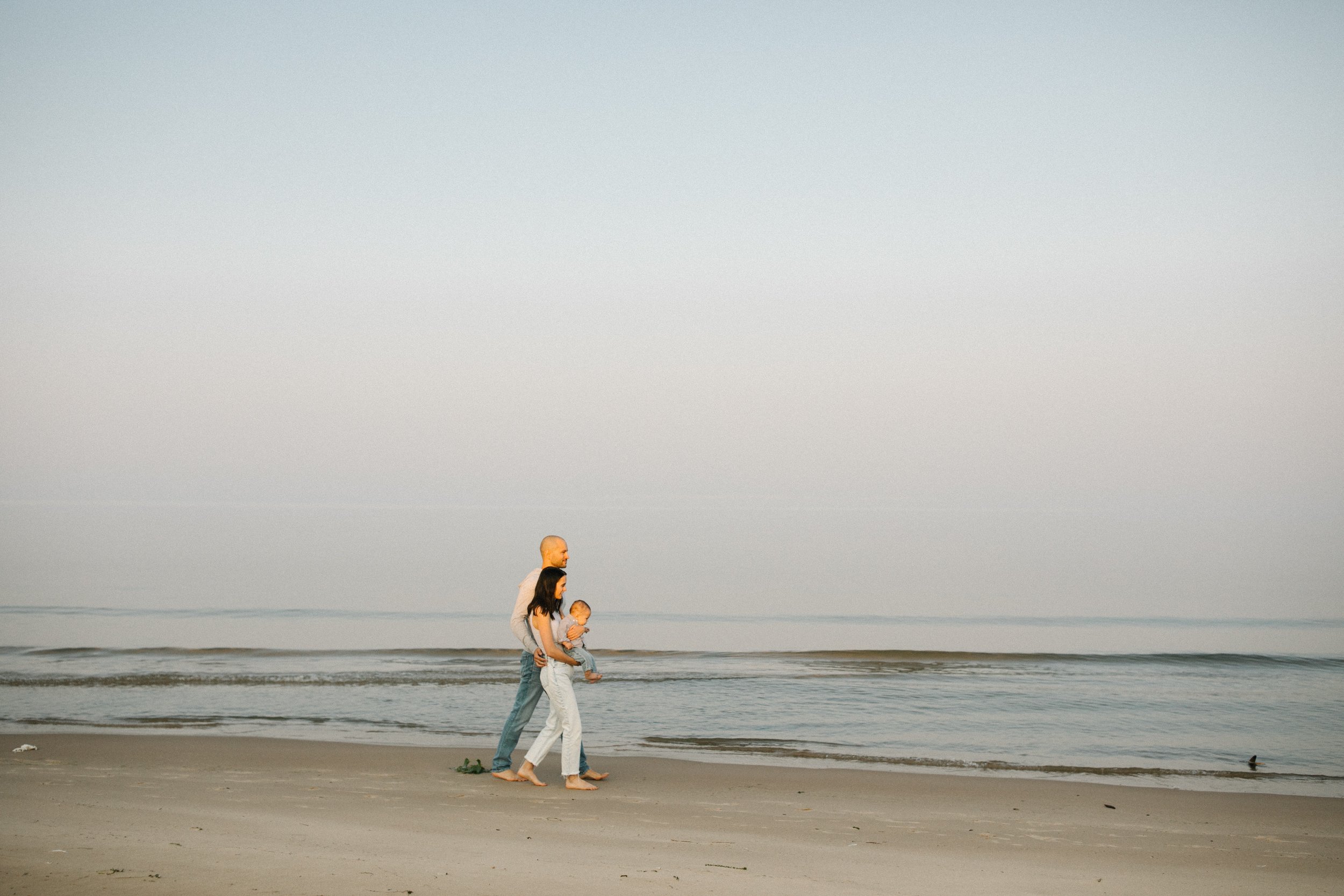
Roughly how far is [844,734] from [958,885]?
20.2 ft

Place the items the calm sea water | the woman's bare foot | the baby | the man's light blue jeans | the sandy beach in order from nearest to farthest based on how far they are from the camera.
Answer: the sandy beach < the baby < the woman's bare foot < the man's light blue jeans < the calm sea water

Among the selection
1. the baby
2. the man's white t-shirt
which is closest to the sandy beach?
the baby

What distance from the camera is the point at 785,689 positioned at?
569 inches

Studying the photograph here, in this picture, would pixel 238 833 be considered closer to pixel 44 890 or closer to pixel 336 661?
pixel 44 890

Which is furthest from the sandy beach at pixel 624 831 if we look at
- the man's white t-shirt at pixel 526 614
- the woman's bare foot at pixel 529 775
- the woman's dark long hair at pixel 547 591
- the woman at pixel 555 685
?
the woman's dark long hair at pixel 547 591

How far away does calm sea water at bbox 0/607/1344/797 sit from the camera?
10.6m

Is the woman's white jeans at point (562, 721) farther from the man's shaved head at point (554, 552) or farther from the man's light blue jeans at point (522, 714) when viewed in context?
the man's shaved head at point (554, 552)

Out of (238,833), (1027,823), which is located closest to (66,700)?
(238,833)

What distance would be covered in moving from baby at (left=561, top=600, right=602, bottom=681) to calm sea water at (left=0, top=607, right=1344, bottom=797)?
99.9 inches

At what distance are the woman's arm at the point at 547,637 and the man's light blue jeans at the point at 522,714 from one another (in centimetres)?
44

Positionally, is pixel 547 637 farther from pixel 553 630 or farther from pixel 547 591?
pixel 547 591

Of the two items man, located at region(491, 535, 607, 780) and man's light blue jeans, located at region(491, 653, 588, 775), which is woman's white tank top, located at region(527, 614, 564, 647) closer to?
man, located at region(491, 535, 607, 780)

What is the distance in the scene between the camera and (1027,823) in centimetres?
697

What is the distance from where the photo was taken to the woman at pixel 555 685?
7.63 m
